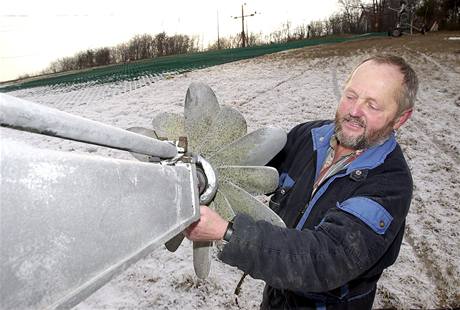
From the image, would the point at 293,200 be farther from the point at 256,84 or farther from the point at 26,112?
the point at 256,84

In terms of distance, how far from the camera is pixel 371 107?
5.50 ft

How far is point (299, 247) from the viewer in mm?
1146

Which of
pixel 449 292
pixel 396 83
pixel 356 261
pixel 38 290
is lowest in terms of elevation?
pixel 449 292

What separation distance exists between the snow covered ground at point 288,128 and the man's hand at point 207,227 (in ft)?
1.74

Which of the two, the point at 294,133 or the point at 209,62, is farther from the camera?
the point at 209,62

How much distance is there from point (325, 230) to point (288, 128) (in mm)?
5769

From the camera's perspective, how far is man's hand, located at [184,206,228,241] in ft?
3.36

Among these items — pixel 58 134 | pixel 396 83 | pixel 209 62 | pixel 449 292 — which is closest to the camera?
pixel 58 134

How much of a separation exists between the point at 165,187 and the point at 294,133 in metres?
1.41

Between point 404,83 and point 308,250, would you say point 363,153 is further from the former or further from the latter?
point 308,250

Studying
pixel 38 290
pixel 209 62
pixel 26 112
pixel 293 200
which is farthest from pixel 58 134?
pixel 209 62

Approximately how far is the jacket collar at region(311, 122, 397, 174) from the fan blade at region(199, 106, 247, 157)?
51 cm

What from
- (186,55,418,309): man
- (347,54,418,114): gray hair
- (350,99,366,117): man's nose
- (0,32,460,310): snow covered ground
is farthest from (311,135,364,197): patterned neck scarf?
(0,32,460,310): snow covered ground

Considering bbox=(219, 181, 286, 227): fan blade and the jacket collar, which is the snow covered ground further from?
the jacket collar
